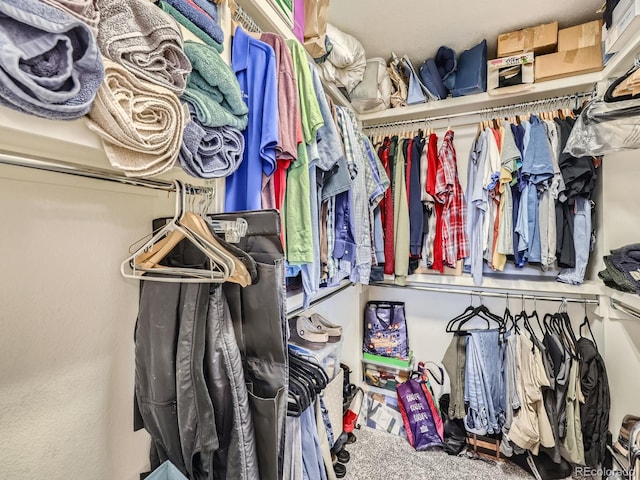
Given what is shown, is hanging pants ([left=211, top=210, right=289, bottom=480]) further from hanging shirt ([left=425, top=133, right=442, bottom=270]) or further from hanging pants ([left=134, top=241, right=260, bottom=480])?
hanging shirt ([left=425, top=133, right=442, bottom=270])

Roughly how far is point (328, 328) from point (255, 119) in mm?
1160

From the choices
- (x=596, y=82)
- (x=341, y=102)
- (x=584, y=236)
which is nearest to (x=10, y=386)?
(x=341, y=102)

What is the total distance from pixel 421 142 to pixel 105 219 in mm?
1777

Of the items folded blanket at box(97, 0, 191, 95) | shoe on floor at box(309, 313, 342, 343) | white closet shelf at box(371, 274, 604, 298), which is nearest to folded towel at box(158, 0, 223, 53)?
folded blanket at box(97, 0, 191, 95)

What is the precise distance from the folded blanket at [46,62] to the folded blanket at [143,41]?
85mm

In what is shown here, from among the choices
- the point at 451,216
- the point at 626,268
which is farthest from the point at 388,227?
the point at 626,268

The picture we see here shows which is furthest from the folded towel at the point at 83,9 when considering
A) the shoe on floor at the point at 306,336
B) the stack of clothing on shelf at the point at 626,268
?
the stack of clothing on shelf at the point at 626,268

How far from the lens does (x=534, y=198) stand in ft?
5.27

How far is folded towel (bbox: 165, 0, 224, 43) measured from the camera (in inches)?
25.0

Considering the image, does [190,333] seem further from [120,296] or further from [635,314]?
[635,314]

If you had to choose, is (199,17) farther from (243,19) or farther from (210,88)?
(243,19)

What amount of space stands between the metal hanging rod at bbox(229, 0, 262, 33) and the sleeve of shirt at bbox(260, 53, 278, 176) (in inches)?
9.4

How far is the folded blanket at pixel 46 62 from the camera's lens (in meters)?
0.34

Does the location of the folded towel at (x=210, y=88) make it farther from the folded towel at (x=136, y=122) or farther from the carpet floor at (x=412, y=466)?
the carpet floor at (x=412, y=466)
